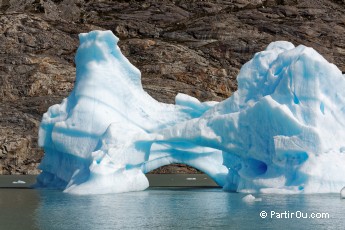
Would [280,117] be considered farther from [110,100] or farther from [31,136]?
[31,136]

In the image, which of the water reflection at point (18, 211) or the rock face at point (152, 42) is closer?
the water reflection at point (18, 211)

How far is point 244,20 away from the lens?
7406cm

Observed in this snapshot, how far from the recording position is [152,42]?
6581cm

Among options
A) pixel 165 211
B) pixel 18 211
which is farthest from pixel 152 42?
pixel 165 211

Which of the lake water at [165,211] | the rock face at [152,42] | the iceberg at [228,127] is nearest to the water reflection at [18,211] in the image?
the lake water at [165,211]

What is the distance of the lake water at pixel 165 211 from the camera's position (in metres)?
13.1

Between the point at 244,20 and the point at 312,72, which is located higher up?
the point at 244,20

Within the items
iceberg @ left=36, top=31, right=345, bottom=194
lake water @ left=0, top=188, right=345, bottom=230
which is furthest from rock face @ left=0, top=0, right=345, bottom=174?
lake water @ left=0, top=188, right=345, bottom=230

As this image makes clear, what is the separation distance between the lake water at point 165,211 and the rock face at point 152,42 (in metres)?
30.2

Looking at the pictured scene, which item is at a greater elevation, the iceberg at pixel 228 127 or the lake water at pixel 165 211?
the iceberg at pixel 228 127

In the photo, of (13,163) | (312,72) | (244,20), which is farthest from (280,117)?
(244,20)

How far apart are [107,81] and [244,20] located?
52.2m

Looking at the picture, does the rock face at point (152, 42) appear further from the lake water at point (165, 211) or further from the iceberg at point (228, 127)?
the lake water at point (165, 211)

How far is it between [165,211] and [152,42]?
167 feet
